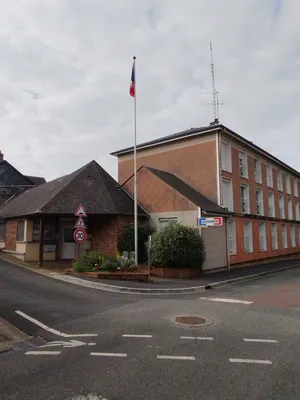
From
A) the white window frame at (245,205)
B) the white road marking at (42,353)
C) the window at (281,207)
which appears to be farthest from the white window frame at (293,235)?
the white road marking at (42,353)

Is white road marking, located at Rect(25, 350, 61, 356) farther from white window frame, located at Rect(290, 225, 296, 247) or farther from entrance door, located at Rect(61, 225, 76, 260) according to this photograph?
white window frame, located at Rect(290, 225, 296, 247)

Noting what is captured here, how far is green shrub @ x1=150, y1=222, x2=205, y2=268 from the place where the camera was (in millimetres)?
14703

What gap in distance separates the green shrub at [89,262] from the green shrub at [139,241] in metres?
2.19

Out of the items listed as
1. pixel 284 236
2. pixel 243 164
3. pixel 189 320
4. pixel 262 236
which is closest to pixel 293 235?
pixel 284 236

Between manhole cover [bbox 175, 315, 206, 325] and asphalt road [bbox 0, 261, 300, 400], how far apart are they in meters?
0.18

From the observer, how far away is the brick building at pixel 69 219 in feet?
55.4

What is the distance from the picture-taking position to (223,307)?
8.87 meters

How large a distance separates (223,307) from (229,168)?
43.7 ft

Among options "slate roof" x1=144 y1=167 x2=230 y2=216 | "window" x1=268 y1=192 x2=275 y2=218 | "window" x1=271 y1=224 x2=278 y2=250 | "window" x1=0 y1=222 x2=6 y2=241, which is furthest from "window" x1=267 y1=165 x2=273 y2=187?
"window" x1=0 y1=222 x2=6 y2=241

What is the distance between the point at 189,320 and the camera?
7.41 m

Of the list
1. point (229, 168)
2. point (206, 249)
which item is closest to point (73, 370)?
point (206, 249)

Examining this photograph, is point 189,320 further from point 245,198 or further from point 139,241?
point 245,198

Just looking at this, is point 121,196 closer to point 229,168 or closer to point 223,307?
point 229,168

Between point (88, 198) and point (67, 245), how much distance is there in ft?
11.7
